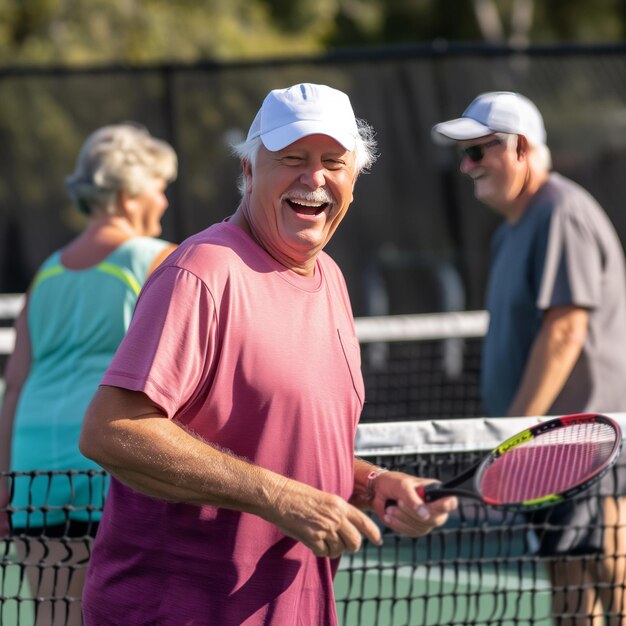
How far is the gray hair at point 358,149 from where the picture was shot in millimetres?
2686

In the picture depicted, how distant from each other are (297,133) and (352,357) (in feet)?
1.66

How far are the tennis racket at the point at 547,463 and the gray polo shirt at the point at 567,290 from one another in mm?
1143

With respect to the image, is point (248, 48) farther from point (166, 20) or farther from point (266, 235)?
point (266, 235)

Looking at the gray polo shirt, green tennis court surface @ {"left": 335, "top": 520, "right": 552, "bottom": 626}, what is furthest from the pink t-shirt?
green tennis court surface @ {"left": 335, "top": 520, "right": 552, "bottom": 626}

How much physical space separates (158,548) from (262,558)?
207mm

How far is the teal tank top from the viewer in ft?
12.5

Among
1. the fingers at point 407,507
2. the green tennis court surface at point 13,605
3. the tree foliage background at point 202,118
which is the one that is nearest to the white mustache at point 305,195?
the fingers at point 407,507

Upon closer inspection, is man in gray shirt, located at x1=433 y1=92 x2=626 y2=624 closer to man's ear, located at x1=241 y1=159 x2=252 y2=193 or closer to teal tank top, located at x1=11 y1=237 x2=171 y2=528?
teal tank top, located at x1=11 y1=237 x2=171 y2=528

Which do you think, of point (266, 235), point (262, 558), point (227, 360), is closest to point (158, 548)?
point (262, 558)

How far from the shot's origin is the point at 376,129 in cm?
830

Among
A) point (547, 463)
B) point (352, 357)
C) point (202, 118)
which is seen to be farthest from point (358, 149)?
point (202, 118)

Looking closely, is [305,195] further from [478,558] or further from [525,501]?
[478,558]

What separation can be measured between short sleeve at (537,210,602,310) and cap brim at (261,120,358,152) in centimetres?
Answer: 165

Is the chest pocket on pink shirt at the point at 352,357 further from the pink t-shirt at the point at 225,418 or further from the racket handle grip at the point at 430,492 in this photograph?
the racket handle grip at the point at 430,492
